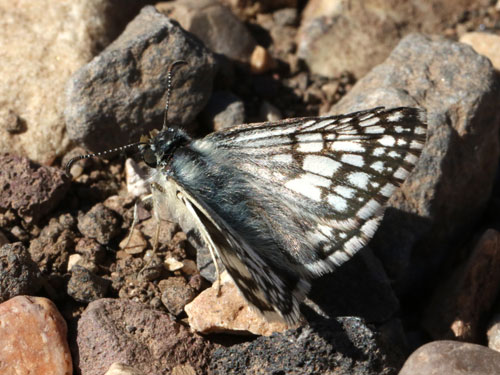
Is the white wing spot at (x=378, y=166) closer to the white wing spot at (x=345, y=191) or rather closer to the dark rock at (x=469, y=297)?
the white wing spot at (x=345, y=191)

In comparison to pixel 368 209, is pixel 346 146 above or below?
above

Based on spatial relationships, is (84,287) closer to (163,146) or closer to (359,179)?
(163,146)

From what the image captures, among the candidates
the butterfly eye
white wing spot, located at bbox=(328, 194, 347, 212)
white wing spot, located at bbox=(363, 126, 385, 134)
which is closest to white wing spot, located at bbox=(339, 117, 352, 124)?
white wing spot, located at bbox=(363, 126, 385, 134)

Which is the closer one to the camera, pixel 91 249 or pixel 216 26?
pixel 91 249

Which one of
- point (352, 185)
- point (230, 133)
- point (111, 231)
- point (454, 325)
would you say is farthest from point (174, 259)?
point (454, 325)

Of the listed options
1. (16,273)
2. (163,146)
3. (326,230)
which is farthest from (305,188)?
(16,273)
